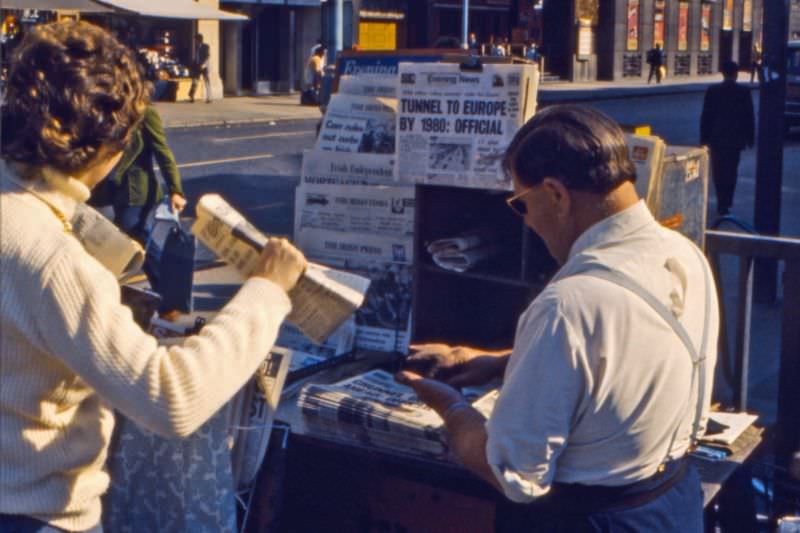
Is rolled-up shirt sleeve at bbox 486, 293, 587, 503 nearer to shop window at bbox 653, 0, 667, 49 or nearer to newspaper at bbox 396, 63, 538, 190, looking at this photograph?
newspaper at bbox 396, 63, 538, 190

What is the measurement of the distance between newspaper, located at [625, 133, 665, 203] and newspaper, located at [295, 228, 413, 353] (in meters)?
0.80

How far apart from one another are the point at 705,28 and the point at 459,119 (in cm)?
5190

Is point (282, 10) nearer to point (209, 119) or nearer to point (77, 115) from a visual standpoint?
point (209, 119)

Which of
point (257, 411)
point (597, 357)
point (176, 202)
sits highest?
point (597, 357)

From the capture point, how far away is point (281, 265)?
84.4 inches

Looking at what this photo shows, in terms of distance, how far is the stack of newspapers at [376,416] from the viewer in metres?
3.03

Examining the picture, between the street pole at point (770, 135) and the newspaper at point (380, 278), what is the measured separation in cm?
521

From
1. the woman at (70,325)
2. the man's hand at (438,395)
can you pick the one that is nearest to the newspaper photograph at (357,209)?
the man's hand at (438,395)

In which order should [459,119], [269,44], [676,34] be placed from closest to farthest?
[459,119], [269,44], [676,34]

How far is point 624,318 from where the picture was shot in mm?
2145

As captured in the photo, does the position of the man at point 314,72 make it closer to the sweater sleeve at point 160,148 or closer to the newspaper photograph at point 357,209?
the sweater sleeve at point 160,148

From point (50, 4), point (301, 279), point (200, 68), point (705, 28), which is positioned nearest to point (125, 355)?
point (301, 279)

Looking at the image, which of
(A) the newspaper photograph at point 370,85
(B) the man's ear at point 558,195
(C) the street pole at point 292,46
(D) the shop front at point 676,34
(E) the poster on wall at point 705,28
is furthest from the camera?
(E) the poster on wall at point 705,28

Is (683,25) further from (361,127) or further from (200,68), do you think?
(361,127)
